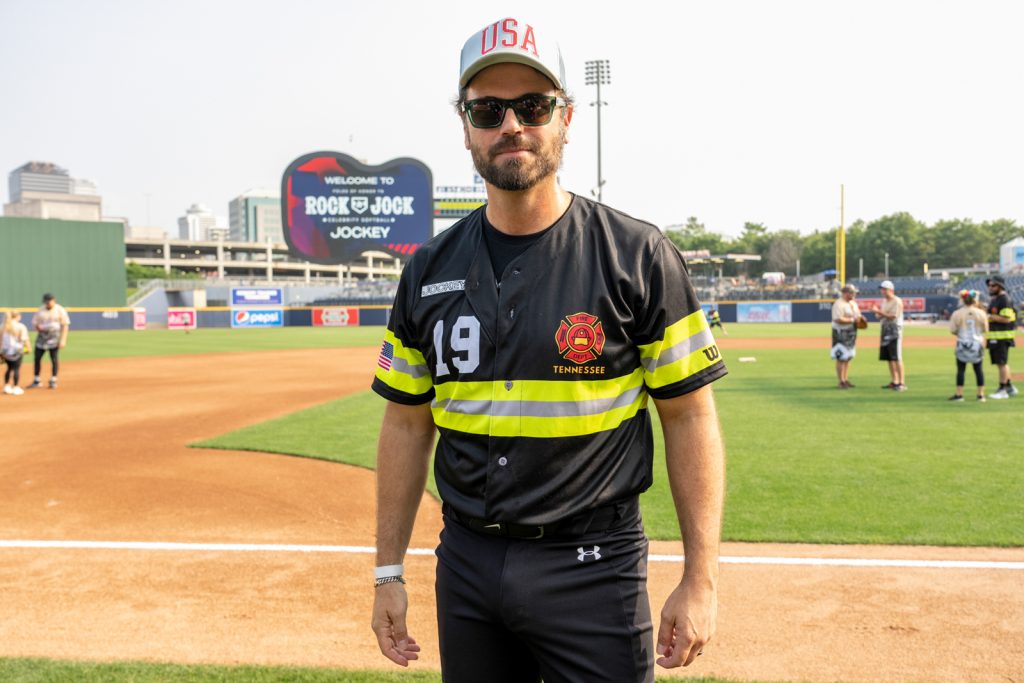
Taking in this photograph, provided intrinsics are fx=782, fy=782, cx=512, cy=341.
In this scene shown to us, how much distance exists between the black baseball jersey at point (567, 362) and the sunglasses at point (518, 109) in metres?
0.27

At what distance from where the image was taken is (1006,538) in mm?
5836

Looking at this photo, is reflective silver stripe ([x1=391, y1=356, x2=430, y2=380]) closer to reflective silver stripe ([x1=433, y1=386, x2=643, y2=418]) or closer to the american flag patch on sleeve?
the american flag patch on sleeve

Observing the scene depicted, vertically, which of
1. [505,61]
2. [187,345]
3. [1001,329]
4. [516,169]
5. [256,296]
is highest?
[505,61]

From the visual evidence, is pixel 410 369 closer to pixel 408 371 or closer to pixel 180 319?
pixel 408 371

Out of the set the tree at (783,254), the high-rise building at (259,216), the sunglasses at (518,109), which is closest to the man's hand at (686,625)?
the sunglasses at (518,109)

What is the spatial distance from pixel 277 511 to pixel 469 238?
5603 millimetres

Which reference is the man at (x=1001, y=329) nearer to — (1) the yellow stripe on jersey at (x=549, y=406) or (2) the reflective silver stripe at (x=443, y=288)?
(1) the yellow stripe on jersey at (x=549, y=406)

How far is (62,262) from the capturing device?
56000 mm

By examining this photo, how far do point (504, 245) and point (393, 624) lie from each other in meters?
1.15

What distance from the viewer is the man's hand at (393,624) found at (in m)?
2.29

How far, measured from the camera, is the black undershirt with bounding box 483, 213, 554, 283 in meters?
2.11

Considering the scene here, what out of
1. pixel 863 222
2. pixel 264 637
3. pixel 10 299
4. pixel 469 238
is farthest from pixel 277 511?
pixel 863 222

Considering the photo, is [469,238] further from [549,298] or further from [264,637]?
[264,637]

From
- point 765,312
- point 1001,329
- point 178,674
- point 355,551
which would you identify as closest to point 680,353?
point 178,674
